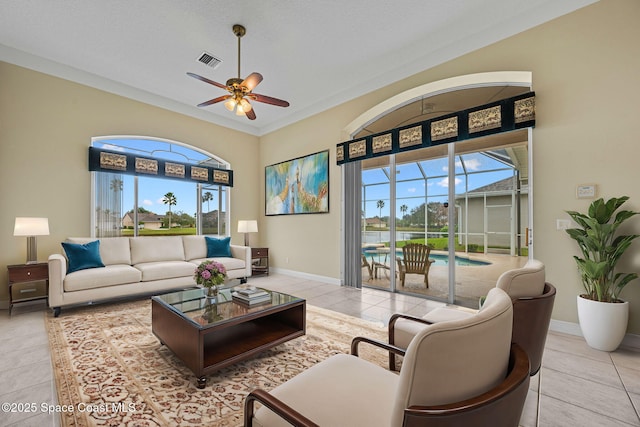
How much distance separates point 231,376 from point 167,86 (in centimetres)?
489

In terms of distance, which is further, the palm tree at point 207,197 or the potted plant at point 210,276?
the palm tree at point 207,197

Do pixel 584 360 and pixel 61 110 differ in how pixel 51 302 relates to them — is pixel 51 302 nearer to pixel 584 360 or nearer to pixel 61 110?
pixel 61 110

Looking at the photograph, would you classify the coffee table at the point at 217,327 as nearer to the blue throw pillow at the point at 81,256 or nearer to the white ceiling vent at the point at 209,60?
the blue throw pillow at the point at 81,256

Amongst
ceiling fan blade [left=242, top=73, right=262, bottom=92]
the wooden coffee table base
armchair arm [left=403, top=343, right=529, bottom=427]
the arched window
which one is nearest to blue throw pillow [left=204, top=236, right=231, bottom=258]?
the arched window

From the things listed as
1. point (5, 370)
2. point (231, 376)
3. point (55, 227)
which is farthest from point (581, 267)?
point (55, 227)

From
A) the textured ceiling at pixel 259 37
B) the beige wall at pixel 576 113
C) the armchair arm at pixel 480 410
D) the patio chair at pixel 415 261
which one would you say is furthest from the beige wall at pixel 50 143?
the beige wall at pixel 576 113

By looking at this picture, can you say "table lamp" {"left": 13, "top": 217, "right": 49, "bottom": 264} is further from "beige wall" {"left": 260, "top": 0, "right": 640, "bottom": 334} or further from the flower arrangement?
"beige wall" {"left": 260, "top": 0, "right": 640, "bottom": 334}

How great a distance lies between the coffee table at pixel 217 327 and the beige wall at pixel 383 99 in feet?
8.48

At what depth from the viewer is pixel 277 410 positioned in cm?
97

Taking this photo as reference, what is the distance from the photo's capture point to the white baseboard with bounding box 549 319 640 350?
8.32ft

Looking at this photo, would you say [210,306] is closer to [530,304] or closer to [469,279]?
[530,304]

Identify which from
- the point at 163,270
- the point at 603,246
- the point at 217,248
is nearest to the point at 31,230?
the point at 163,270

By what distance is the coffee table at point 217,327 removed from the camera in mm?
1978

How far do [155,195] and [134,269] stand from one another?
192cm
